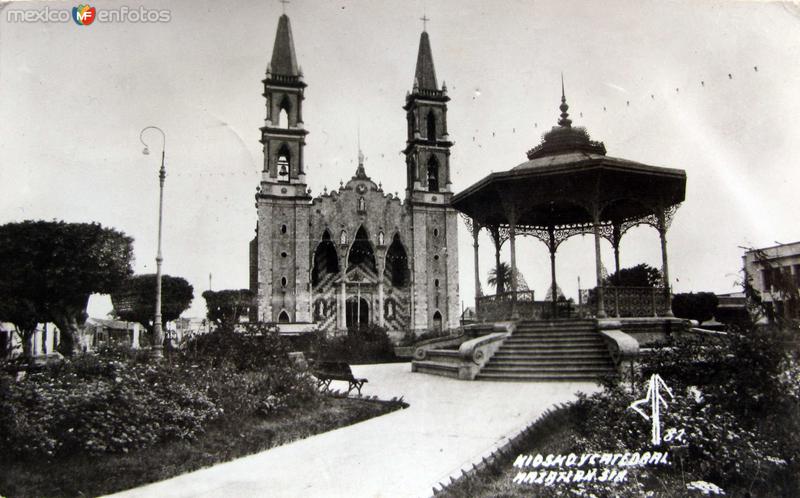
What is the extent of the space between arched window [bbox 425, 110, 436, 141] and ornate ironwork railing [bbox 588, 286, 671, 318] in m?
34.3

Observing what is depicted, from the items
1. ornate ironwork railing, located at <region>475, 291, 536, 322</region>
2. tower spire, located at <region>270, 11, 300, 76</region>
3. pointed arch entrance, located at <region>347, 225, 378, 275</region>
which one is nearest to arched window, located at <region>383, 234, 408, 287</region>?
pointed arch entrance, located at <region>347, 225, 378, 275</region>

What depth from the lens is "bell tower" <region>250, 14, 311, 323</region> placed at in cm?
4156

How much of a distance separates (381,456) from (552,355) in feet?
26.0

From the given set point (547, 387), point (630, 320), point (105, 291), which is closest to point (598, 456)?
point (547, 387)

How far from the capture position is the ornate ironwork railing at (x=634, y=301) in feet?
48.1

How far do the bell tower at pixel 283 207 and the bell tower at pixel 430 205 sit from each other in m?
9.00

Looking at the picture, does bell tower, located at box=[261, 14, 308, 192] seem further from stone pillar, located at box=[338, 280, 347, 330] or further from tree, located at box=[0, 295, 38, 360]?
tree, located at box=[0, 295, 38, 360]

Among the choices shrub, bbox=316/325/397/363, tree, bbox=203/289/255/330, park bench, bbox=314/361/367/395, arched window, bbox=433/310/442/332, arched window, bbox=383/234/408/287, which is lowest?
shrub, bbox=316/325/397/363

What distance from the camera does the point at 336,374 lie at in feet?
38.4

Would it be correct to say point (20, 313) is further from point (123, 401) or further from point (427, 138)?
point (427, 138)

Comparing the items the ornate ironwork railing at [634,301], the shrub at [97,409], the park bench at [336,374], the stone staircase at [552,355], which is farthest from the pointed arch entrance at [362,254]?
the shrub at [97,409]

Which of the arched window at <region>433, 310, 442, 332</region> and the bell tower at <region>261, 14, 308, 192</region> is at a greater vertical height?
the bell tower at <region>261, 14, 308, 192</region>

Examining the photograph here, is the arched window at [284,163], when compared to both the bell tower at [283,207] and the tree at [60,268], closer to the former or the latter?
the bell tower at [283,207]

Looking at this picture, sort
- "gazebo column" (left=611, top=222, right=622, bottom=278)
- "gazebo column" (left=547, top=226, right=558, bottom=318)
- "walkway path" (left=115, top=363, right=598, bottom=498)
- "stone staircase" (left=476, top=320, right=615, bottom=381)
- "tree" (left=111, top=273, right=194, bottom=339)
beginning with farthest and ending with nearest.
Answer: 1. "tree" (left=111, top=273, right=194, bottom=339)
2. "gazebo column" (left=547, top=226, right=558, bottom=318)
3. "gazebo column" (left=611, top=222, right=622, bottom=278)
4. "stone staircase" (left=476, top=320, right=615, bottom=381)
5. "walkway path" (left=115, top=363, right=598, bottom=498)
